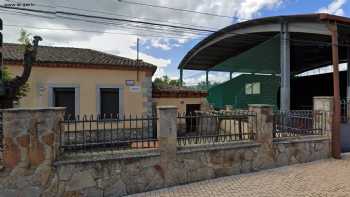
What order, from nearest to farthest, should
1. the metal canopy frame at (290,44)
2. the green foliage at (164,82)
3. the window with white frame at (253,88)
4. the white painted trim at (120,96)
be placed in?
the metal canopy frame at (290,44) → the white painted trim at (120,96) → the green foliage at (164,82) → the window with white frame at (253,88)

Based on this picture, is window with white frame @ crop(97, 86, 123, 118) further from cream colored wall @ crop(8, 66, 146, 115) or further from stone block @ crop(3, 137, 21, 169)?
stone block @ crop(3, 137, 21, 169)

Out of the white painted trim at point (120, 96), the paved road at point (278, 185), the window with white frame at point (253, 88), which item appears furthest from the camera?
the window with white frame at point (253, 88)

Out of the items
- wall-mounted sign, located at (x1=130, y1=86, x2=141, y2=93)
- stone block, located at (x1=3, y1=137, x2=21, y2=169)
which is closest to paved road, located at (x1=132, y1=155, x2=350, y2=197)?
stone block, located at (x1=3, y1=137, x2=21, y2=169)

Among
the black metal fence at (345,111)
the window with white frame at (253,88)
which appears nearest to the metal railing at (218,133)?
the black metal fence at (345,111)

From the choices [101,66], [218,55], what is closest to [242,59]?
[218,55]

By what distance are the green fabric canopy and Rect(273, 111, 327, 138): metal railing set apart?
6389 mm

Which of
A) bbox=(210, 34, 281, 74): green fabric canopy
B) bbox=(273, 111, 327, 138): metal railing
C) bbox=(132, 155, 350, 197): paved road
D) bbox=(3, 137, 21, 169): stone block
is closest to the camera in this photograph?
bbox=(3, 137, 21, 169): stone block

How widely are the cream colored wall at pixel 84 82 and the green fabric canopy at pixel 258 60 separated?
27.0ft

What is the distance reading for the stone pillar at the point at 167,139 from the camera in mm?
4867

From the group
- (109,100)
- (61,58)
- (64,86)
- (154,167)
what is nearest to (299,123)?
(154,167)

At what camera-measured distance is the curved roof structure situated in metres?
9.61

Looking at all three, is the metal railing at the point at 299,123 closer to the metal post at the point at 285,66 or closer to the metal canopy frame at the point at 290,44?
the metal canopy frame at the point at 290,44

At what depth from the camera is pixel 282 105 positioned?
35.1 feet

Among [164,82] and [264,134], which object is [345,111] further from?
[164,82]
